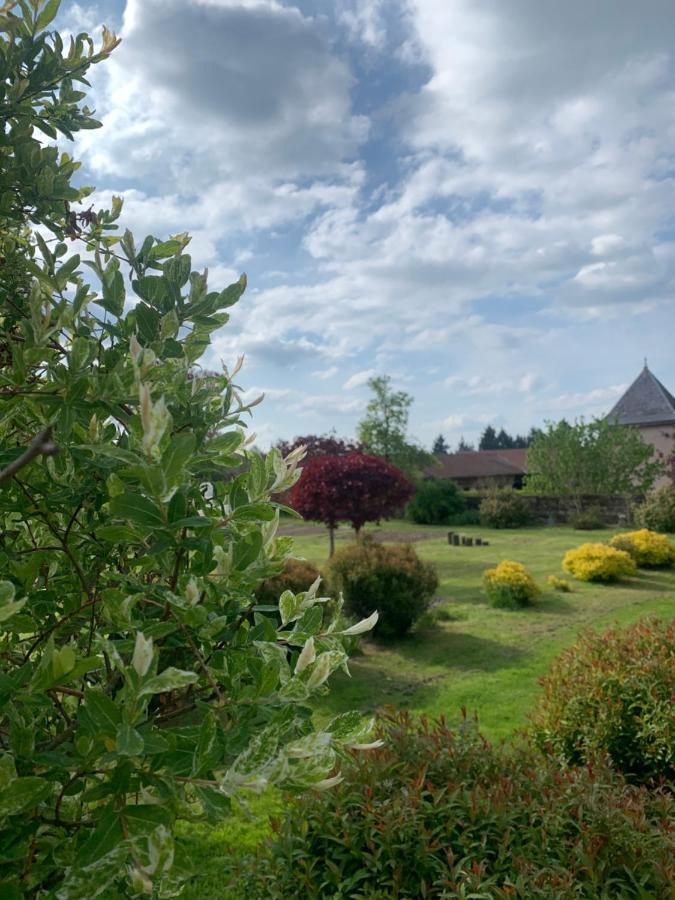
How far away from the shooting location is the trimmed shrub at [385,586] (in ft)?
36.2

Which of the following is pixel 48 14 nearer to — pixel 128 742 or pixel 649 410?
pixel 128 742

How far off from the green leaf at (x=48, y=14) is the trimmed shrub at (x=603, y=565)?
1570cm

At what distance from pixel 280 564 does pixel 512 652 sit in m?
9.44

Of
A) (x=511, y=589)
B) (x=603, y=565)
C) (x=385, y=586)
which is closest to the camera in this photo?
(x=385, y=586)

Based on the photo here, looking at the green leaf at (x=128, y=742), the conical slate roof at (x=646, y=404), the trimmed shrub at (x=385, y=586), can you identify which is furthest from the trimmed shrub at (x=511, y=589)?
the conical slate roof at (x=646, y=404)

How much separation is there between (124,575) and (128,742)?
0.43 m

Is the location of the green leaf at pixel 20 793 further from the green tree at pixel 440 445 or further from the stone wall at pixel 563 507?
the green tree at pixel 440 445

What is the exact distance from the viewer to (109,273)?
6.02 feet

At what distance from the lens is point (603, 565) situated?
1560 centimetres

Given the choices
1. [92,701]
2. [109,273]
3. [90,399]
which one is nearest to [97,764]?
[92,701]

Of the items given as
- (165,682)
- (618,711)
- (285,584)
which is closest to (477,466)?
(285,584)

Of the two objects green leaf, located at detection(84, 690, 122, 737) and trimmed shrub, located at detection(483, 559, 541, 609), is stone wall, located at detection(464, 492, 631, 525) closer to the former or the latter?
trimmed shrub, located at detection(483, 559, 541, 609)

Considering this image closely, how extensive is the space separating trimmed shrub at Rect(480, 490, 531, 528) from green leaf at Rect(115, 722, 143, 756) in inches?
1251

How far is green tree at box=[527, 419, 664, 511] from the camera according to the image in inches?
1302
